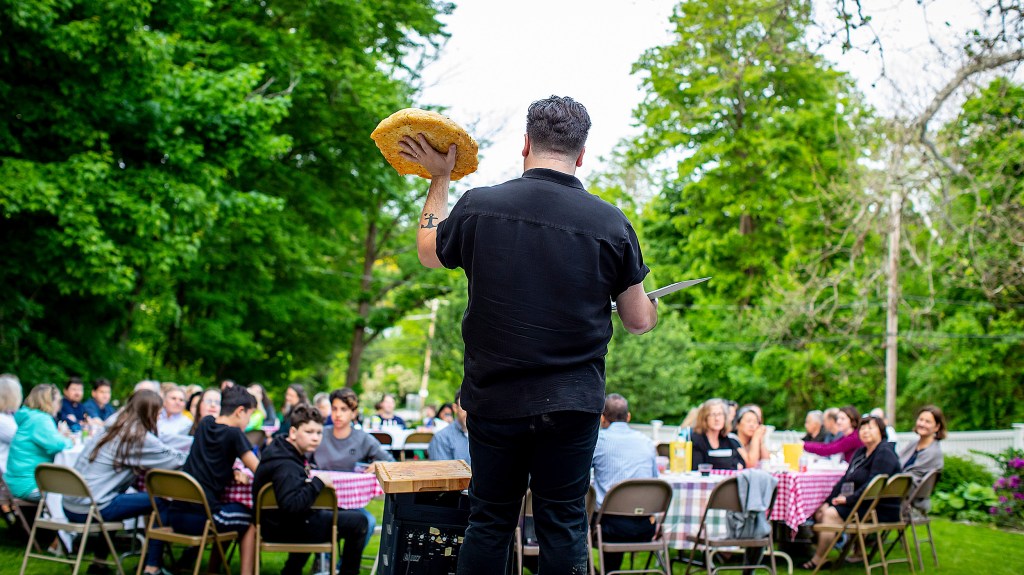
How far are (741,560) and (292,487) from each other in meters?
4.27

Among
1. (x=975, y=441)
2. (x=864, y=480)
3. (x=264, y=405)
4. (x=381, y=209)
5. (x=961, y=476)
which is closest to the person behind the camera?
(x=864, y=480)

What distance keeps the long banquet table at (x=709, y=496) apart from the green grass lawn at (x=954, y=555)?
587 millimetres

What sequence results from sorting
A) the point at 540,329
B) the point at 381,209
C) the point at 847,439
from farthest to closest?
the point at 381,209 → the point at 847,439 → the point at 540,329

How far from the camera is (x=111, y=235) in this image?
1202 cm

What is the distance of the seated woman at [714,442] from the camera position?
25.2 feet

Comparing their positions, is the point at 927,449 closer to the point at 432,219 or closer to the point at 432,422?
the point at 432,219

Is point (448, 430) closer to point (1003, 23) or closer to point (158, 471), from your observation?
point (158, 471)

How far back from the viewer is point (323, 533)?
5594 mm

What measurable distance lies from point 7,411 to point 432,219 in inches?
234

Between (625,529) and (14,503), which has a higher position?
(625,529)

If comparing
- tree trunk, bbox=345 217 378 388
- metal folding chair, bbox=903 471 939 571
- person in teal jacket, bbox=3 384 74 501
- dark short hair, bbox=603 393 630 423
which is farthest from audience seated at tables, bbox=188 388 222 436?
tree trunk, bbox=345 217 378 388

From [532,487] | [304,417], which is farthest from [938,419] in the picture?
[532,487]

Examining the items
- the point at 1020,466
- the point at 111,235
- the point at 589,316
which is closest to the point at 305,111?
the point at 111,235

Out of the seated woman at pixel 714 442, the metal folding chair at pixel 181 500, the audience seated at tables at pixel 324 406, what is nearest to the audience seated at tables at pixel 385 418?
the audience seated at tables at pixel 324 406
